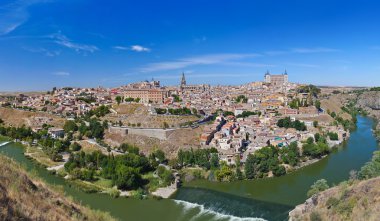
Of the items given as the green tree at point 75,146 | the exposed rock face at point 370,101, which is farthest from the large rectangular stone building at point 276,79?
the green tree at point 75,146

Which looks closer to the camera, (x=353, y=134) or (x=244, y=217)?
(x=244, y=217)

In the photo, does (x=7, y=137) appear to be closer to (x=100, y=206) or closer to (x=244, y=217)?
(x=100, y=206)

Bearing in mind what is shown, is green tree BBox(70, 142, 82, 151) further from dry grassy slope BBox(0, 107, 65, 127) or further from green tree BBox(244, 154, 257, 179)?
green tree BBox(244, 154, 257, 179)

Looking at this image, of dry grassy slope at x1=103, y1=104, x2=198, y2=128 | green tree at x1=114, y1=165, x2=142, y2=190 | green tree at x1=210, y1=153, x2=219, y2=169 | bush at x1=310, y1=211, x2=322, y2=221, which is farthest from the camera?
dry grassy slope at x1=103, y1=104, x2=198, y2=128

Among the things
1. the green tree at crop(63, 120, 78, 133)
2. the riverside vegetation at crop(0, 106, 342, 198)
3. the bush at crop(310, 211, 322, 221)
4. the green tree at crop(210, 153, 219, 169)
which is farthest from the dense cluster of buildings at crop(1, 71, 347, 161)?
the bush at crop(310, 211, 322, 221)

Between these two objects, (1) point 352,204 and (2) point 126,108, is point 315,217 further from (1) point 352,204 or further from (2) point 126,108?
(2) point 126,108

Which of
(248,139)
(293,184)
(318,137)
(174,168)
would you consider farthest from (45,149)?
(318,137)
